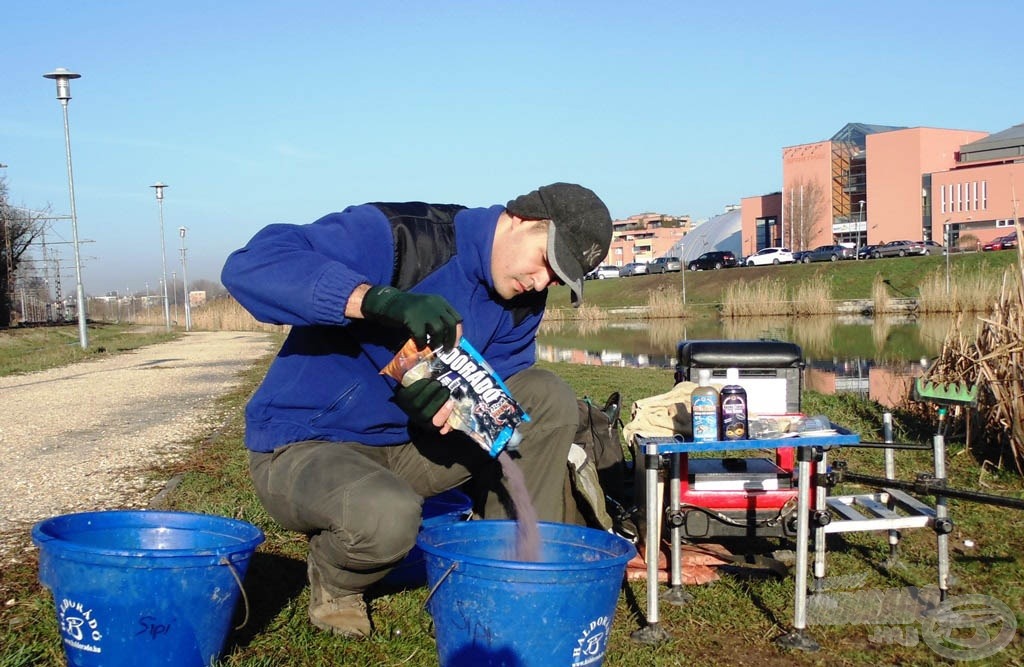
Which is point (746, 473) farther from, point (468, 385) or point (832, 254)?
point (832, 254)

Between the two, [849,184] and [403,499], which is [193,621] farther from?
[849,184]

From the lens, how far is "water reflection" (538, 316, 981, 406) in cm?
1332

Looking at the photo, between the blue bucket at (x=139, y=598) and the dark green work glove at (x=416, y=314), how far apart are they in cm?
77

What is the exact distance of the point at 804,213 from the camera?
76.6 metres

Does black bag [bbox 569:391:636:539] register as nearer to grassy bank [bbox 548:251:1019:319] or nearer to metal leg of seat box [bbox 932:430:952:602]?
metal leg of seat box [bbox 932:430:952:602]

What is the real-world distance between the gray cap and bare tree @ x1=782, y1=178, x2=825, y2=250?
76083 millimetres

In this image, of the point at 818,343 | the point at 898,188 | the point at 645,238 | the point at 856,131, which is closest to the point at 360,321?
the point at 818,343

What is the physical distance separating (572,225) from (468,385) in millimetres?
662

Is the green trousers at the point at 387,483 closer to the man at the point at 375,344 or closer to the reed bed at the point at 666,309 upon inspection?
the man at the point at 375,344

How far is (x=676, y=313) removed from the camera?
3647 cm

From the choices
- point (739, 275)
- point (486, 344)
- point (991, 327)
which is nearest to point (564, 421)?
point (486, 344)

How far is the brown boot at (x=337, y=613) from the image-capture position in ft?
11.2

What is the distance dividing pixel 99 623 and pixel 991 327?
565 cm

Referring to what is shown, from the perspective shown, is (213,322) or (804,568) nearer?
(804,568)
